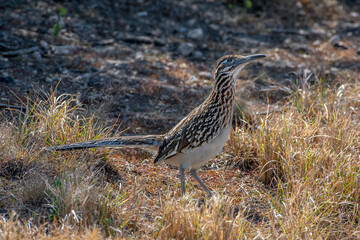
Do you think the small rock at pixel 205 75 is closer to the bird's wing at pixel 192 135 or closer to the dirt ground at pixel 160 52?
the dirt ground at pixel 160 52

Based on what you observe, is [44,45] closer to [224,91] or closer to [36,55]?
[36,55]

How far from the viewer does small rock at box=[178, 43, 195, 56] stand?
9.84 meters

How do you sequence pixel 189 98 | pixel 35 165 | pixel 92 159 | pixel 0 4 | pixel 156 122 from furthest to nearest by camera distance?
1. pixel 0 4
2. pixel 189 98
3. pixel 156 122
4. pixel 92 159
5. pixel 35 165

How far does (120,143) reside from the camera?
5.41m

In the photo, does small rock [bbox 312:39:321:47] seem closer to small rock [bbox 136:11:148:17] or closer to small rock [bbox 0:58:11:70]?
small rock [bbox 136:11:148:17]

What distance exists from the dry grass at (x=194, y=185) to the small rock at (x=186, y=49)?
3308mm

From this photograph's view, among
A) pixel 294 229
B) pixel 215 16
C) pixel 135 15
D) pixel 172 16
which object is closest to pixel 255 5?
pixel 215 16

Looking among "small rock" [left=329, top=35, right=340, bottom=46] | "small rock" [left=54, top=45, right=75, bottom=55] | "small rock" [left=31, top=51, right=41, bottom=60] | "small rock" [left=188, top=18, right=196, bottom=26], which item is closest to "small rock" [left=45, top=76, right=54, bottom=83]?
"small rock" [left=31, top=51, right=41, bottom=60]

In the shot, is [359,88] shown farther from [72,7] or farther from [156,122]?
[72,7]

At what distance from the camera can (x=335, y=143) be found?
614 cm

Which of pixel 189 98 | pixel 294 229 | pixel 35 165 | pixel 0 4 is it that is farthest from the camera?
pixel 0 4

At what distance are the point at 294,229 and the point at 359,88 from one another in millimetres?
3684

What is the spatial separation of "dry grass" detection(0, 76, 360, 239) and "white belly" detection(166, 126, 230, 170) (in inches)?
16.1

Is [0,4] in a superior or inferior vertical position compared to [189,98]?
superior
